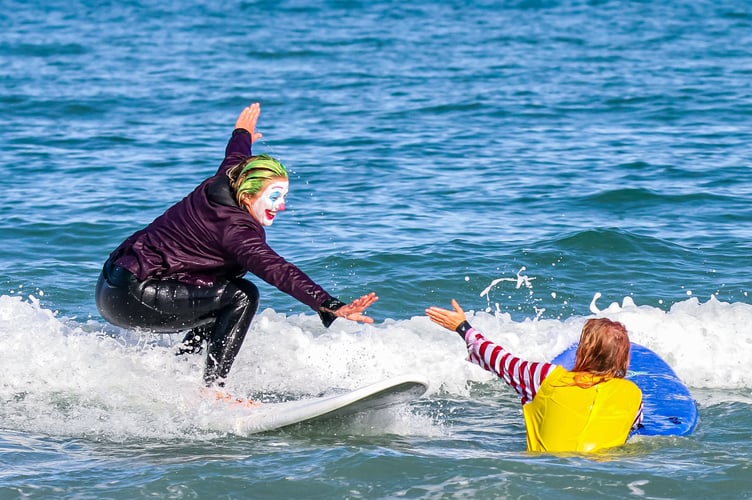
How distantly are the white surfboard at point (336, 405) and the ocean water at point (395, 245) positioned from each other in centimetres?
9

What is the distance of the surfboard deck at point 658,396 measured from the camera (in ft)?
21.6

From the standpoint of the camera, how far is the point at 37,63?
1005 inches

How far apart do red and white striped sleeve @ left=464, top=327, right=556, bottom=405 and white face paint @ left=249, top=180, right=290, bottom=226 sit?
1496 mm

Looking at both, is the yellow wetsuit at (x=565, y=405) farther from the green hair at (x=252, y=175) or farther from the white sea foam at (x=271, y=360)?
the green hair at (x=252, y=175)

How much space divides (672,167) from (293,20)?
21.9 meters

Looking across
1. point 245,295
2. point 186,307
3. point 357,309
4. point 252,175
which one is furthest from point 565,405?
point 186,307

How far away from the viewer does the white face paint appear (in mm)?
6641

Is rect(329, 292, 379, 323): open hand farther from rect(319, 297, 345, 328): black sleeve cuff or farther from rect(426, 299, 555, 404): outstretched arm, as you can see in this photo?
rect(426, 299, 555, 404): outstretched arm

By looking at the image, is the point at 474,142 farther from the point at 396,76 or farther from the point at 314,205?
the point at 396,76

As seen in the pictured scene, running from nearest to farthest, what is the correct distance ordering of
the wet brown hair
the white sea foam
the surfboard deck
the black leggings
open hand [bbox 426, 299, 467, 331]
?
the wet brown hair < open hand [bbox 426, 299, 467, 331] < the surfboard deck < the black leggings < the white sea foam

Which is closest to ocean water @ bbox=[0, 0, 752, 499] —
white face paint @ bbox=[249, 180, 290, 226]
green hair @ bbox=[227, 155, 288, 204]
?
white face paint @ bbox=[249, 180, 290, 226]

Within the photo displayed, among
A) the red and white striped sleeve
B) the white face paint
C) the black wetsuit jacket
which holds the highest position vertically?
the white face paint

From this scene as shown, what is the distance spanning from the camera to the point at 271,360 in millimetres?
8414

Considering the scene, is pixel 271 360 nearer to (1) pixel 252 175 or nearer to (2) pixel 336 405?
(2) pixel 336 405
